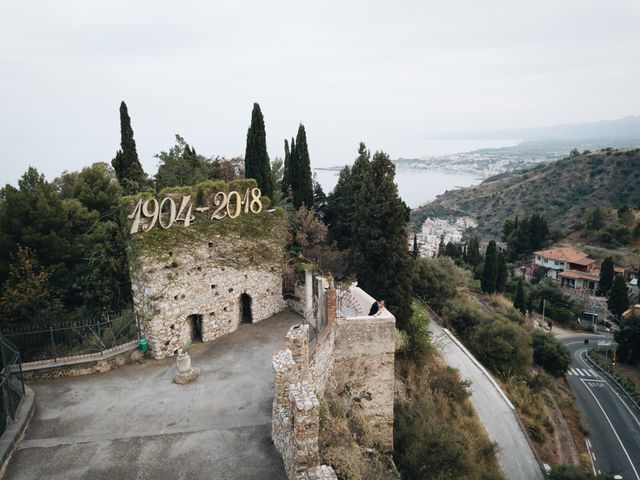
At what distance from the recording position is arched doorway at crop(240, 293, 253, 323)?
17.9m

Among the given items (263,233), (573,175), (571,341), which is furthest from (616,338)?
(573,175)

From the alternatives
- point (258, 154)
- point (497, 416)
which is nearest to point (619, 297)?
point (497, 416)

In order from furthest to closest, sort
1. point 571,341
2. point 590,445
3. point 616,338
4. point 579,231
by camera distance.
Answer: point 579,231
point 571,341
point 616,338
point 590,445

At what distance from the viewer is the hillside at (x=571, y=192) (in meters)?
92.2

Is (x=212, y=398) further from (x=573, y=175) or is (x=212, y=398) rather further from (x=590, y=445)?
(x=573, y=175)

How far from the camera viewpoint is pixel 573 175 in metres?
107

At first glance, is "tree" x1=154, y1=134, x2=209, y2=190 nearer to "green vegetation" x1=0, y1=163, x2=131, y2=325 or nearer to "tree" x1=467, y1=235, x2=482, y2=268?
"green vegetation" x1=0, y1=163, x2=131, y2=325

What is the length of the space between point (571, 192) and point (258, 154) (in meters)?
99.7

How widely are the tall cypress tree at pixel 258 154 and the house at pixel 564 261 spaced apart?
56113 mm

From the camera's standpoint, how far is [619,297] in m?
50.9

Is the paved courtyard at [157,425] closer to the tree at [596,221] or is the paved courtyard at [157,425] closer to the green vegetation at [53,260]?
the green vegetation at [53,260]

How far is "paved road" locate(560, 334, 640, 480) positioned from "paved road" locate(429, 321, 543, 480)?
9.26 meters

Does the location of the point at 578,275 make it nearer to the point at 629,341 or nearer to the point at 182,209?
the point at 629,341

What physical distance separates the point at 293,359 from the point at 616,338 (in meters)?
47.7
